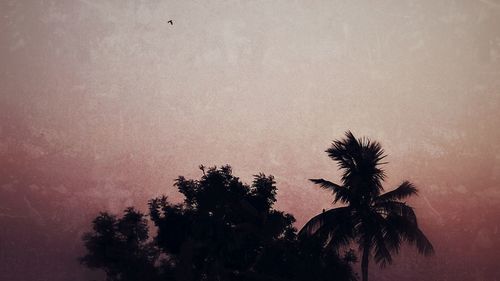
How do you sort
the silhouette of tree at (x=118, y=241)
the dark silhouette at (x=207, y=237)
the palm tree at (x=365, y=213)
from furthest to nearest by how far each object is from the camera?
the silhouette of tree at (x=118, y=241)
the palm tree at (x=365, y=213)
the dark silhouette at (x=207, y=237)

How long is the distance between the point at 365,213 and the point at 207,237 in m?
7.70

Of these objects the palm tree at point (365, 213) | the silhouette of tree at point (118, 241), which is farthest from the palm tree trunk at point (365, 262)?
the silhouette of tree at point (118, 241)

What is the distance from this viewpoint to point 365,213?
744 inches

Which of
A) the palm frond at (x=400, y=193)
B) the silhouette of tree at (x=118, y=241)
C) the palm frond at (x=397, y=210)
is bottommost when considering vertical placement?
the silhouette of tree at (x=118, y=241)

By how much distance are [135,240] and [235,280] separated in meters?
7.57

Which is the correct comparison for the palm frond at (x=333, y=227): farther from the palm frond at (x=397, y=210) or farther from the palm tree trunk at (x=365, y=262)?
the palm frond at (x=397, y=210)

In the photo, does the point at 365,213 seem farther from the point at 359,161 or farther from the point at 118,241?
the point at 118,241

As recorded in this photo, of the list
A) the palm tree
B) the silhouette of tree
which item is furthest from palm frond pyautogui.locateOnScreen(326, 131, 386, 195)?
the silhouette of tree

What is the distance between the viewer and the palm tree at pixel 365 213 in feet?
59.6

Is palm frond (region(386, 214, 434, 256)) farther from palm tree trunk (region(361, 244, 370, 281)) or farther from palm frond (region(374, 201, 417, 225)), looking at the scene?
palm tree trunk (region(361, 244, 370, 281))

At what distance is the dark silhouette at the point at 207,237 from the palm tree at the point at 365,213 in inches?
43.3

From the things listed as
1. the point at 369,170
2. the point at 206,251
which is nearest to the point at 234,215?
the point at 206,251

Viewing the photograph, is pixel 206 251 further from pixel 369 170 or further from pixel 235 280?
pixel 369 170

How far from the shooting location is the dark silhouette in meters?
16.1
